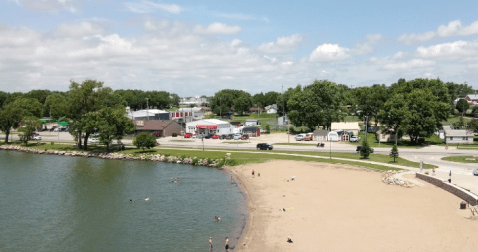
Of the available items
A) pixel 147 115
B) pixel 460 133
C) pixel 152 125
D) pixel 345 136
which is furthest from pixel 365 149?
pixel 147 115

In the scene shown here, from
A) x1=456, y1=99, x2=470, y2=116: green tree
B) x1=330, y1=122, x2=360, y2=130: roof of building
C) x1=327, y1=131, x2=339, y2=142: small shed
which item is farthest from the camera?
x1=456, y1=99, x2=470, y2=116: green tree

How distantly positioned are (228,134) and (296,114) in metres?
Answer: 19.9

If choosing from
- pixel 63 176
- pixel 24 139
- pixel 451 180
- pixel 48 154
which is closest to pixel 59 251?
pixel 63 176

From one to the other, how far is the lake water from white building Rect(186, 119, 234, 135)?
36769 mm

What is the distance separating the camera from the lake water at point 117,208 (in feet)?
108

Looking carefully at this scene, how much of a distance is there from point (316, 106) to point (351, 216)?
222 feet

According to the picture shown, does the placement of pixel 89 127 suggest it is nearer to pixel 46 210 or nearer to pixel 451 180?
pixel 46 210

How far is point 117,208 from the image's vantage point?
42.8 meters

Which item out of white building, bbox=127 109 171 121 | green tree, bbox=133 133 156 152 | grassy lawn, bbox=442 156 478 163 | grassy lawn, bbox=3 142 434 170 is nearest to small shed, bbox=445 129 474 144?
grassy lawn, bbox=442 156 478 163

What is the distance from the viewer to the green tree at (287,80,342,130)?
4003 inches

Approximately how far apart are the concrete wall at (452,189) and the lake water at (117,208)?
23.1 metres

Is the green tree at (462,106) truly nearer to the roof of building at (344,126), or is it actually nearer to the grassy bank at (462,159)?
the roof of building at (344,126)

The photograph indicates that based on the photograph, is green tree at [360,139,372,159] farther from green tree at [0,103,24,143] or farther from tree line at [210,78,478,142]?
green tree at [0,103,24,143]

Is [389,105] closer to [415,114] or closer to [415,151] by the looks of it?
[415,114]
